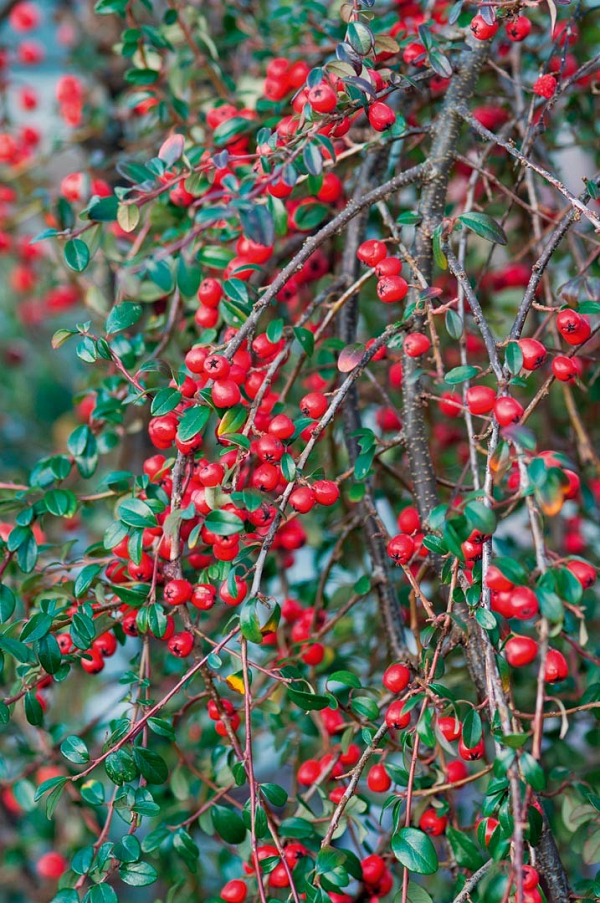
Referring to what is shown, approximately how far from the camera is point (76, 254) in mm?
927

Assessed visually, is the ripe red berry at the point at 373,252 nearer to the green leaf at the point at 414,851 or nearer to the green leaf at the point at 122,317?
the green leaf at the point at 122,317

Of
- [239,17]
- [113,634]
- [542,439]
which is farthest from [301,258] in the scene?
[239,17]

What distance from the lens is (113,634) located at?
97cm

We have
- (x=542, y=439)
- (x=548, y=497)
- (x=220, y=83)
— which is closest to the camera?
(x=548, y=497)

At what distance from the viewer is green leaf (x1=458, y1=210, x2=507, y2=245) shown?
824 mm

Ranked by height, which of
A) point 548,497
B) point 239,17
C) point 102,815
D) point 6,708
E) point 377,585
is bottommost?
point 102,815

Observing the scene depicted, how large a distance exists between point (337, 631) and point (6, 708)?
0.53m

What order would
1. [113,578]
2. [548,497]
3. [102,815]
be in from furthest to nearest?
[102,815]
[113,578]
[548,497]

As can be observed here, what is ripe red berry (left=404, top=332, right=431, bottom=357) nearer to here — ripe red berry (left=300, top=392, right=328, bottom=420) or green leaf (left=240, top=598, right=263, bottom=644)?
ripe red berry (left=300, top=392, right=328, bottom=420)

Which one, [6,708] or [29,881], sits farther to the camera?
[29,881]

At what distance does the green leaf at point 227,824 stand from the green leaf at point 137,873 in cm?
9

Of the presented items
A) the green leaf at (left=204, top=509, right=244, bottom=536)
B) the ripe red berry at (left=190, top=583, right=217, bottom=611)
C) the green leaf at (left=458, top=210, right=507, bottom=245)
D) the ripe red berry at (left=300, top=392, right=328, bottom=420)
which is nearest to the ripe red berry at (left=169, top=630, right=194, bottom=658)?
the ripe red berry at (left=190, top=583, right=217, bottom=611)

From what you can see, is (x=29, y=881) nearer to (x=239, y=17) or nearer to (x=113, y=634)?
(x=113, y=634)

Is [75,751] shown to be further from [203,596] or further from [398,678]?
[398,678]
